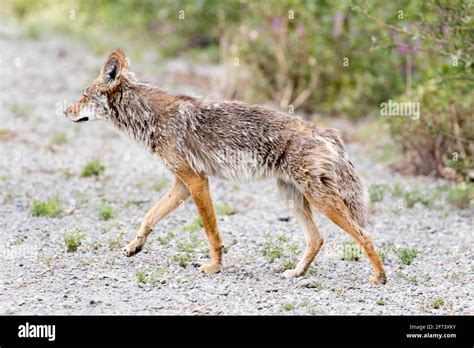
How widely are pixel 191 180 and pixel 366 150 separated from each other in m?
6.59

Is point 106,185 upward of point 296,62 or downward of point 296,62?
downward

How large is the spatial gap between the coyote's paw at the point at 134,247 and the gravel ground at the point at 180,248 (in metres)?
0.08

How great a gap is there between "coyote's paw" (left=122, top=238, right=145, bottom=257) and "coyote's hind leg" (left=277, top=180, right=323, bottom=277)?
1.43 meters

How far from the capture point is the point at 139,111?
834cm

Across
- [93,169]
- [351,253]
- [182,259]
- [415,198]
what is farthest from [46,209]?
[415,198]

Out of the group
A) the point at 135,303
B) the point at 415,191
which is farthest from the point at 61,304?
the point at 415,191

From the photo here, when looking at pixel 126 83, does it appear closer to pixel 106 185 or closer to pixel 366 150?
pixel 106 185

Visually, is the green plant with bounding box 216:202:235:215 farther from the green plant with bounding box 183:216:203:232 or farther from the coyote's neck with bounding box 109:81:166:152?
the coyote's neck with bounding box 109:81:166:152

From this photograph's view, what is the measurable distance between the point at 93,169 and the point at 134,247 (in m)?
3.91

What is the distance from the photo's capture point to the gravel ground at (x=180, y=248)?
6.98m

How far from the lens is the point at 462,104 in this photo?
1201cm

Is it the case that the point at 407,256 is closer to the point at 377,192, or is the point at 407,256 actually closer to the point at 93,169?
the point at 377,192

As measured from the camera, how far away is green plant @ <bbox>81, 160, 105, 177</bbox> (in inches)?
462

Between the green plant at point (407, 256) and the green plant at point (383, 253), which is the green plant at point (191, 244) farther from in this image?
the green plant at point (407, 256)
